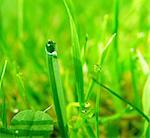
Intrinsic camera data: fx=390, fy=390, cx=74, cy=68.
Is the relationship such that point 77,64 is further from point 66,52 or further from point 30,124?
point 66,52

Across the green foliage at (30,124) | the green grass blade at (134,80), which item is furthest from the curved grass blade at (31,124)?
the green grass blade at (134,80)

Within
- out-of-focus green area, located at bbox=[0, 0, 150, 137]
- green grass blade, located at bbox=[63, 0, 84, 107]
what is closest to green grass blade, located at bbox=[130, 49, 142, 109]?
out-of-focus green area, located at bbox=[0, 0, 150, 137]

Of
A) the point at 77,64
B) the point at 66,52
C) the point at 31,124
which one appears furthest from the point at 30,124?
the point at 66,52

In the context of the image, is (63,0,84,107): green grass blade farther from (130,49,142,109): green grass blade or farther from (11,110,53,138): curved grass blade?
(130,49,142,109): green grass blade

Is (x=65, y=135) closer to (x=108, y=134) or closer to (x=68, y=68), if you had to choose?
(x=108, y=134)

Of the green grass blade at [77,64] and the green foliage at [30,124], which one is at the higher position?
the green grass blade at [77,64]

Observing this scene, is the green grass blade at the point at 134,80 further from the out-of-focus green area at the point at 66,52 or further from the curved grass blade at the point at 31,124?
the curved grass blade at the point at 31,124
